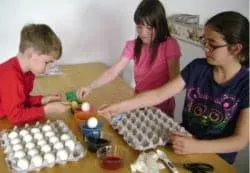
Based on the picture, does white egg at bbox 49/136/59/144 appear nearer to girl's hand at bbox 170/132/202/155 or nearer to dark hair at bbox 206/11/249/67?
girl's hand at bbox 170/132/202/155

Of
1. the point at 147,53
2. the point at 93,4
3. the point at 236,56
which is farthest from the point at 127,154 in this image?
the point at 93,4

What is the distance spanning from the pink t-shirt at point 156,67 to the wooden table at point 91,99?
101 millimetres

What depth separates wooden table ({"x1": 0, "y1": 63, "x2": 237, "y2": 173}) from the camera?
0.90 m

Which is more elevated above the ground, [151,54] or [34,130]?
[151,54]

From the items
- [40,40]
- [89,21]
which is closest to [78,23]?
[89,21]

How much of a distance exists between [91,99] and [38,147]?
545mm

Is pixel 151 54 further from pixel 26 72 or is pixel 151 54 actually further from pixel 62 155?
pixel 62 155

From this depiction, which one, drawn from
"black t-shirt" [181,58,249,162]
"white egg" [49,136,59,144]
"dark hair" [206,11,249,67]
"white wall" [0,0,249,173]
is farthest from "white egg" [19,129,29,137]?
"white wall" [0,0,249,173]

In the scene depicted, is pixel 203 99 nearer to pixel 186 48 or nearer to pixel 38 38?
pixel 38 38

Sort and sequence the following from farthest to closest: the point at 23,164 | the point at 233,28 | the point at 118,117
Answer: the point at 118,117 < the point at 233,28 < the point at 23,164

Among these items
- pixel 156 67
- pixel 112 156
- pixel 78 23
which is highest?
pixel 78 23

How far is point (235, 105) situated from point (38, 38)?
0.80m

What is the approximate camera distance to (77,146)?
96 cm

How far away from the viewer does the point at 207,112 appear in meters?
1.17
